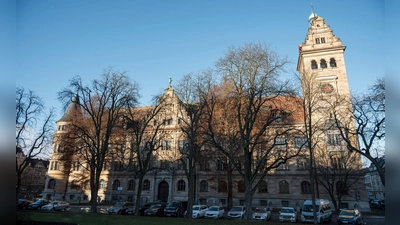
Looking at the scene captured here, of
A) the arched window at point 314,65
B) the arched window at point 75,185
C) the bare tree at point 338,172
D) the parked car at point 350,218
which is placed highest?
the arched window at point 314,65

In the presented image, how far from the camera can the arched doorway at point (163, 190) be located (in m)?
46.4

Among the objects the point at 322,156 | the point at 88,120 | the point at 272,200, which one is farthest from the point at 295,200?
the point at 88,120

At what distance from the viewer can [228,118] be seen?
28.0 metres

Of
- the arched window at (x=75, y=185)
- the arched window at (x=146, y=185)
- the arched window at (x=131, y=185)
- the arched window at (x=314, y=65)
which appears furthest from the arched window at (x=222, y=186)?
the arched window at (x=75, y=185)

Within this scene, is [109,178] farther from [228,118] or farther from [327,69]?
[327,69]

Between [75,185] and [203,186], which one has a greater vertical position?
[203,186]

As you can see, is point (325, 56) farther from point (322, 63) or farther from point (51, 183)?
point (51, 183)

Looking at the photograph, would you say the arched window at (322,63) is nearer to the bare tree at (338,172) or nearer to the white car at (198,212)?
the bare tree at (338,172)

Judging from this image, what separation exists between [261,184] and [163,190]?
59.2 ft

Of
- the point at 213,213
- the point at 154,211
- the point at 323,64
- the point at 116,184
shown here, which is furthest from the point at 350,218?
the point at 116,184

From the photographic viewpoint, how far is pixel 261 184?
42.4 meters

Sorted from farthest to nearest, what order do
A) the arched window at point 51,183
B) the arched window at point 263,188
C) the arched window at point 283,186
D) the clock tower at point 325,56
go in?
the arched window at point 51,183, the clock tower at point 325,56, the arched window at point 263,188, the arched window at point 283,186

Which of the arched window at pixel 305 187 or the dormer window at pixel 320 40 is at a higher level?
the dormer window at pixel 320 40
